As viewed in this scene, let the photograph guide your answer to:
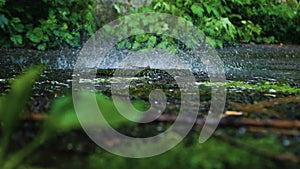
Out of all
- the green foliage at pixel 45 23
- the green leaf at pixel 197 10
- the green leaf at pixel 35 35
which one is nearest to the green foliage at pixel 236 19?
the green leaf at pixel 197 10

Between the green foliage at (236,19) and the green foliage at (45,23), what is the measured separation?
20.4 inches

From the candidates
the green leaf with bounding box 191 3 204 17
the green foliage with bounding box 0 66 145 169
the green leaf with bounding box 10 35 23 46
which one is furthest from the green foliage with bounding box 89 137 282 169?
the green leaf with bounding box 191 3 204 17

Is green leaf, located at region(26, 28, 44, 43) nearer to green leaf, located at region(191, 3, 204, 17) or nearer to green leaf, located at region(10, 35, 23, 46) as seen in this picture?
green leaf, located at region(10, 35, 23, 46)

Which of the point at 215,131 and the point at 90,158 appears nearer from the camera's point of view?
the point at 90,158

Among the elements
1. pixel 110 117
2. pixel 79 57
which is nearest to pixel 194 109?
pixel 110 117

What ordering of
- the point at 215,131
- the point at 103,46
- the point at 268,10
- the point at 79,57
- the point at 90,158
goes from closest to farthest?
the point at 90,158
the point at 215,131
the point at 79,57
the point at 103,46
the point at 268,10

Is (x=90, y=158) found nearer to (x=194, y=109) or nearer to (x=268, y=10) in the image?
(x=194, y=109)

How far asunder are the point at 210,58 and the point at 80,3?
1.75m

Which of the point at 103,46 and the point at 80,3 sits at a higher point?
the point at 80,3

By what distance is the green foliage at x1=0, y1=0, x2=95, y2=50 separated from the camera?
170 inches

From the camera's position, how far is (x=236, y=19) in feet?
18.2

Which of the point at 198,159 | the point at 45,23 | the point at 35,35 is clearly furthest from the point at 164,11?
the point at 198,159

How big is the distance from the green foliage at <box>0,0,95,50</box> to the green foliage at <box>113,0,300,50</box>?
0.52 m

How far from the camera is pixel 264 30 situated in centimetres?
571
